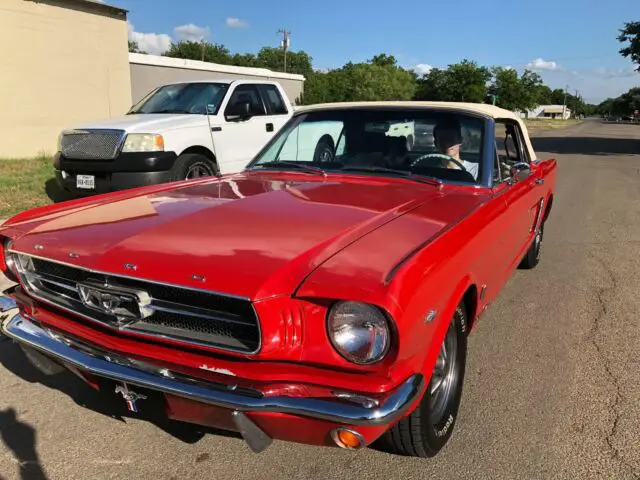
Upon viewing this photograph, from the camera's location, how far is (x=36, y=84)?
12.7 m

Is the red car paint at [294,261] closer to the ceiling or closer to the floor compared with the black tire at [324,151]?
closer to the floor

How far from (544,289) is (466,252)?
2.71 m

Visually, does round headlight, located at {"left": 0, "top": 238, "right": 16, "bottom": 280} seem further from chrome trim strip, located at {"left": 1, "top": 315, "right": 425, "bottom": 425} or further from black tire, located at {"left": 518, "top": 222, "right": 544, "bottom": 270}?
black tire, located at {"left": 518, "top": 222, "right": 544, "bottom": 270}

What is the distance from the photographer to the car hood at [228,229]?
6.57ft

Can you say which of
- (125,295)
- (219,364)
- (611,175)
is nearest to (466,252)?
(219,364)

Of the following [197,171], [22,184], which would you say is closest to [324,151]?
[197,171]

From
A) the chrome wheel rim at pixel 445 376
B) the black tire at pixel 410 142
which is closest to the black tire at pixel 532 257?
the black tire at pixel 410 142

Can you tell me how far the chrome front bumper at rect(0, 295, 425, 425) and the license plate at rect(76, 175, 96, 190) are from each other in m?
4.92

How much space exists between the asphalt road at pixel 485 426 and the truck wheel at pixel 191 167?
3660 millimetres

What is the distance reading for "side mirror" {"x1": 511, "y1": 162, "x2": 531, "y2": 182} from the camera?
3.70m

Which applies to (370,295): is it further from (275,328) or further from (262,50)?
(262,50)

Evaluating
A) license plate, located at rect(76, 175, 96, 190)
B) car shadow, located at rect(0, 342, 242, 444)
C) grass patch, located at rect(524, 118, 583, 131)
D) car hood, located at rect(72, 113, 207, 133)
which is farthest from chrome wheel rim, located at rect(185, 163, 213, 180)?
grass patch, located at rect(524, 118, 583, 131)

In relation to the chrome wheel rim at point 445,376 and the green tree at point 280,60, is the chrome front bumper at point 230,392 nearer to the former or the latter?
the chrome wheel rim at point 445,376

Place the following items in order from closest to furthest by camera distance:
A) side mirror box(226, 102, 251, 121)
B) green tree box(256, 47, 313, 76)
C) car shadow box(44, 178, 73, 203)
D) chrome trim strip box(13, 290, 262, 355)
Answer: chrome trim strip box(13, 290, 262, 355), side mirror box(226, 102, 251, 121), car shadow box(44, 178, 73, 203), green tree box(256, 47, 313, 76)
